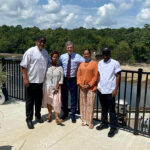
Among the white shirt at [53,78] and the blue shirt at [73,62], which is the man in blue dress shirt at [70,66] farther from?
the white shirt at [53,78]

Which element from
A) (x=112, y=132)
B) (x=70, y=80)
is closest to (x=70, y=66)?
(x=70, y=80)

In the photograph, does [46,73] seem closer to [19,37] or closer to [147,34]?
[147,34]

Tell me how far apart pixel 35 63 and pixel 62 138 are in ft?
4.38

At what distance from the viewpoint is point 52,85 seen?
3.31m

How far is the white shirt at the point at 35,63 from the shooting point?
308cm

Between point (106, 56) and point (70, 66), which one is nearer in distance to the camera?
point (106, 56)

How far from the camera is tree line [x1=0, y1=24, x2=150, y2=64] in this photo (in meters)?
61.6

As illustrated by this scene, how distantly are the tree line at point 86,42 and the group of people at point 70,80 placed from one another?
56.5m

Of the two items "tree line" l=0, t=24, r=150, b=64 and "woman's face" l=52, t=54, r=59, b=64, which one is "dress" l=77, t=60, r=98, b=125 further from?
"tree line" l=0, t=24, r=150, b=64

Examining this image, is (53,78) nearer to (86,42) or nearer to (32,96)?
(32,96)

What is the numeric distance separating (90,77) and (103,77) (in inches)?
9.3

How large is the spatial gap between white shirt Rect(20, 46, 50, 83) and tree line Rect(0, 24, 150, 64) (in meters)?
56.6


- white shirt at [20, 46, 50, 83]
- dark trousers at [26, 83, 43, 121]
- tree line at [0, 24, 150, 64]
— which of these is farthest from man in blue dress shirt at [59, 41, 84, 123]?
tree line at [0, 24, 150, 64]

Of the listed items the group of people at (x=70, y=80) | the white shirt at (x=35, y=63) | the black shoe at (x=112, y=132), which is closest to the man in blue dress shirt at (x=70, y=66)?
the group of people at (x=70, y=80)
